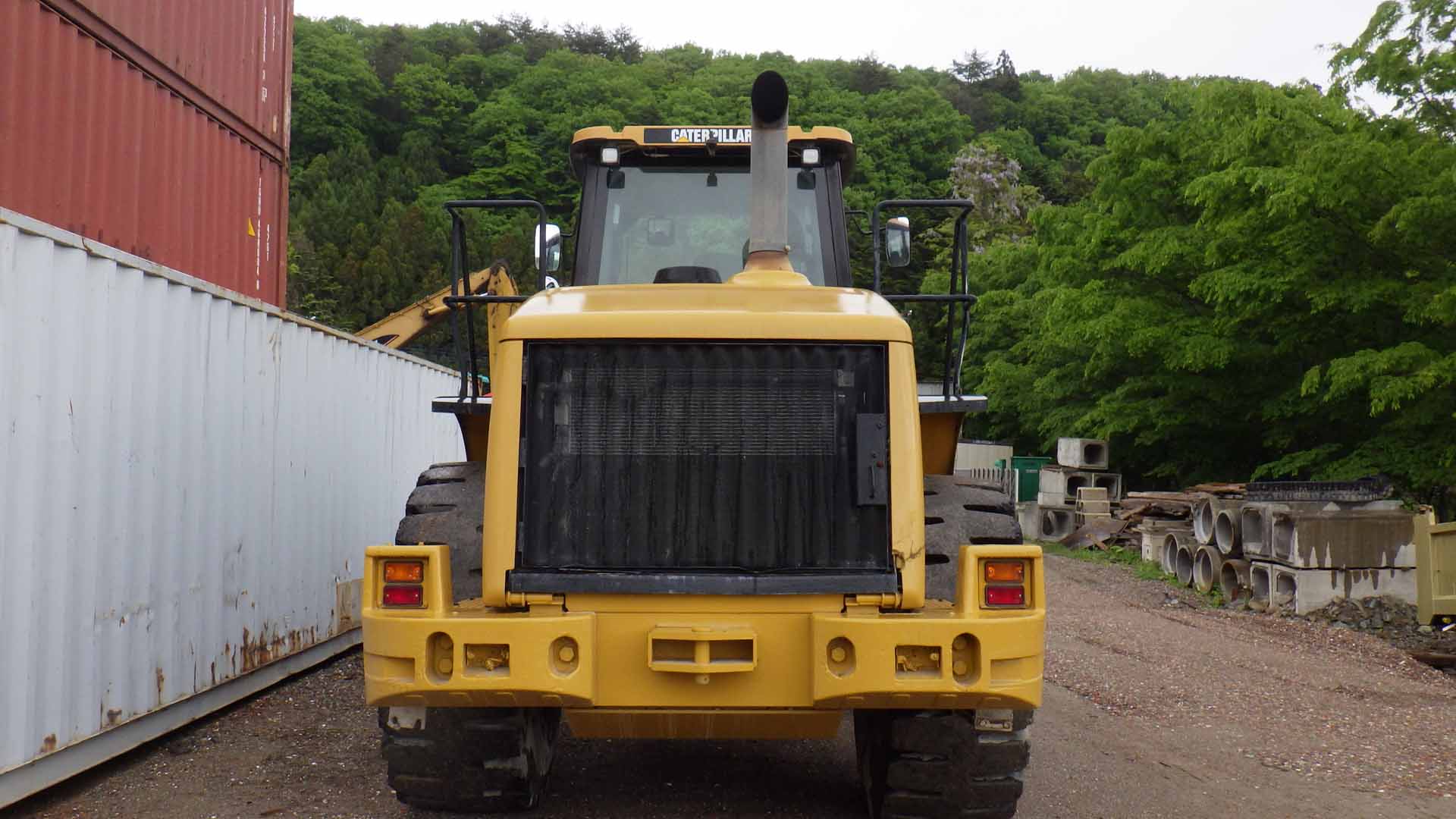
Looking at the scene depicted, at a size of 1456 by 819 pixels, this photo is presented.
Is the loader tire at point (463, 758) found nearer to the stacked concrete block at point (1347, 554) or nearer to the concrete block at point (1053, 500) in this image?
the stacked concrete block at point (1347, 554)

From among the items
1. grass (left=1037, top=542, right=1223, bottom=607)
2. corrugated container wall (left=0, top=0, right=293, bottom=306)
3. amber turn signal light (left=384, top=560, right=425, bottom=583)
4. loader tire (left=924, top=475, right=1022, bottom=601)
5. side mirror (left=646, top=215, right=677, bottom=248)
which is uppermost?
corrugated container wall (left=0, top=0, right=293, bottom=306)

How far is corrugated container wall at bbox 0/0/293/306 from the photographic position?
7.97 metres

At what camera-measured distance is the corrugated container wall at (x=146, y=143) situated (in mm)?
7973

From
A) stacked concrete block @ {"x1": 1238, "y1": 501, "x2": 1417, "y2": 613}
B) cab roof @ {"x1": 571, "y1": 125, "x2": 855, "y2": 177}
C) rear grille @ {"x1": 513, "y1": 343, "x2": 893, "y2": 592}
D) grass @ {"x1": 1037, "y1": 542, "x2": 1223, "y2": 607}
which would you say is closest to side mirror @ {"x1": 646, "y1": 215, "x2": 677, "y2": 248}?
cab roof @ {"x1": 571, "y1": 125, "x2": 855, "y2": 177}

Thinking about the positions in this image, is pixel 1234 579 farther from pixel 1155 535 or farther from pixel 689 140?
pixel 689 140

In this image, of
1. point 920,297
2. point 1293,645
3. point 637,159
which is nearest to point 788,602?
point 920,297

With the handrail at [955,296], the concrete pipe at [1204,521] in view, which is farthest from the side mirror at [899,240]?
the concrete pipe at [1204,521]

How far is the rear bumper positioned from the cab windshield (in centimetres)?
217

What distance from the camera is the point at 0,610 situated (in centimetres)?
463

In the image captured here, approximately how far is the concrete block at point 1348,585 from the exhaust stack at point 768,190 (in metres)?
8.48

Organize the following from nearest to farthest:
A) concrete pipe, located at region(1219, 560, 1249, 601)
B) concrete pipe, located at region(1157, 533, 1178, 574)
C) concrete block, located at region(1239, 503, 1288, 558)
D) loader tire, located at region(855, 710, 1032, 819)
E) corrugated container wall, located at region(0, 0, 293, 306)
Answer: loader tire, located at region(855, 710, 1032, 819) → corrugated container wall, located at region(0, 0, 293, 306) → concrete block, located at region(1239, 503, 1288, 558) → concrete pipe, located at region(1219, 560, 1249, 601) → concrete pipe, located at region(1157, 533, 1178, 574)

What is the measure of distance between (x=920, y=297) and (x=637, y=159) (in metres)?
1.84

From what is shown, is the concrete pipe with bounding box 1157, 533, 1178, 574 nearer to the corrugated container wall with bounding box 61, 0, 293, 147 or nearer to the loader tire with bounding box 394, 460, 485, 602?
the corrugated container wall with bounding box 61, 0, 293, 147

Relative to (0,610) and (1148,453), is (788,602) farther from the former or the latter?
(1148,453)
